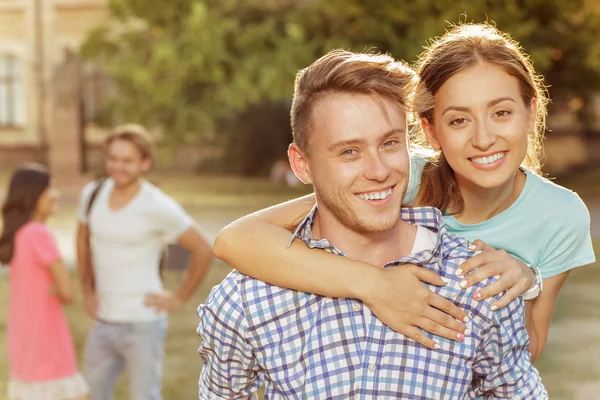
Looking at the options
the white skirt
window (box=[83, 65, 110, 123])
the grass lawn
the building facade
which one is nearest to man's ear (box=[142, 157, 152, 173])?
the white skirt

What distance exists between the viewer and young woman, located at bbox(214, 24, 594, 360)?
2.55m

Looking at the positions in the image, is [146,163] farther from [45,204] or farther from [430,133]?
[430,133]

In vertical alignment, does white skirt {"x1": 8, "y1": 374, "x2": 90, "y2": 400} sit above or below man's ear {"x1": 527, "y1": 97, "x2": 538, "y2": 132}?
below

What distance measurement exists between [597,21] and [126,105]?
11.4 meters

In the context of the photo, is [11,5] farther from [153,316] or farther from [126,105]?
[153,316]

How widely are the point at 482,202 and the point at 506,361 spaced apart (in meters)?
0.77

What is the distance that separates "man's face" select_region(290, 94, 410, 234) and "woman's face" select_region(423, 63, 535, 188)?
496 mm

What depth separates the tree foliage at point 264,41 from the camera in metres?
22.7

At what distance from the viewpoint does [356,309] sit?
8.52ft

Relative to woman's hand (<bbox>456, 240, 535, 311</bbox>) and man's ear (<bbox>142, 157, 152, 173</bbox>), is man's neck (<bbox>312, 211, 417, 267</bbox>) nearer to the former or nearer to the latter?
A: woman's hand (<bbox>456, 240, 535, 311</bbox>)

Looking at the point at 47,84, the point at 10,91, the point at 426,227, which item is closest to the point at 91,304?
the point at 426,227

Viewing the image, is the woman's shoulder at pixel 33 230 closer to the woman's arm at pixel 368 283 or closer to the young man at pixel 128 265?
the young man at pixel 128 265

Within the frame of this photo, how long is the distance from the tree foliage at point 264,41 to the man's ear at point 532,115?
18623mm

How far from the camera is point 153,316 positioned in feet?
19.9
